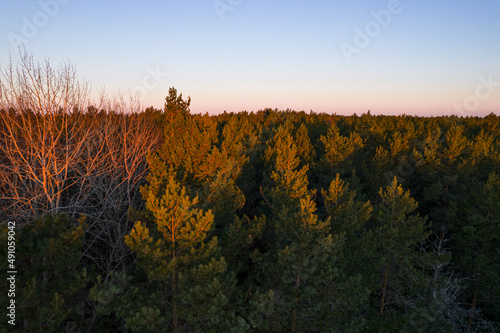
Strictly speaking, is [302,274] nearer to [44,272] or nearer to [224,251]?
[224,251]

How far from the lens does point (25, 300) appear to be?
5.70 m

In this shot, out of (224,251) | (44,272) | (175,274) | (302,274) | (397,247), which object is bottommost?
(397,247)

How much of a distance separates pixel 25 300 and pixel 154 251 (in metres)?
2.61

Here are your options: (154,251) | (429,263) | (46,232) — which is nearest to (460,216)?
(429,263)

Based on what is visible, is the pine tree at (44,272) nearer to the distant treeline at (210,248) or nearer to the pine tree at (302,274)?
the distant treeline at (210,248)

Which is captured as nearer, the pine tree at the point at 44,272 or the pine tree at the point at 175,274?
the pine tree at the point at 44,272

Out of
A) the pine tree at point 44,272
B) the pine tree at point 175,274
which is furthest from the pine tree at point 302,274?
the pine tree at point 44,272

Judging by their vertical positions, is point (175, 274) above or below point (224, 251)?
above

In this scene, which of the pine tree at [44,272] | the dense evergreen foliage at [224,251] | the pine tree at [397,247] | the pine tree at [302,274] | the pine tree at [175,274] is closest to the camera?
the pine tree at [44,272]

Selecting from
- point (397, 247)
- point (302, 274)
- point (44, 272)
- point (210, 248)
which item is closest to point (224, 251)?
point (210, 248)

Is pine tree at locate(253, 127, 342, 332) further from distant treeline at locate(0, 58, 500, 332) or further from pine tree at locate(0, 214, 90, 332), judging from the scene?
pine tree at locate(0, 214, 90, 332)

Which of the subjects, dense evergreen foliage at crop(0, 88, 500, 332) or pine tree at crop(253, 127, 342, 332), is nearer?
dense evergreen foliage at crop(0, 88, 500, 332)

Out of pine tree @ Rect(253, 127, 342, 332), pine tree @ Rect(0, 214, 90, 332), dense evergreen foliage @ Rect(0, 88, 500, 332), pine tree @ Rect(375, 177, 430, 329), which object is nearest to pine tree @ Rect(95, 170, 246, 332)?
dense evergreen foliage @ Rect(0, 88, 500, 332)

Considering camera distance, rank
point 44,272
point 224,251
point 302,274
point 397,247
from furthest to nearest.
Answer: point 397,247
point 224,251
point 302,274
point 44,272
